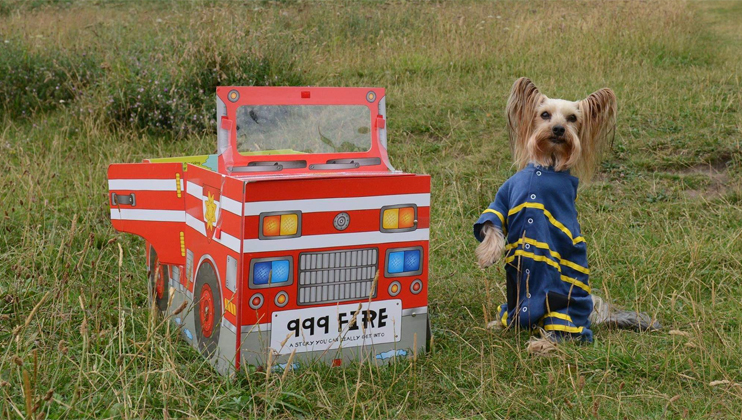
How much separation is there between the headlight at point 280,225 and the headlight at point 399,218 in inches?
16.3

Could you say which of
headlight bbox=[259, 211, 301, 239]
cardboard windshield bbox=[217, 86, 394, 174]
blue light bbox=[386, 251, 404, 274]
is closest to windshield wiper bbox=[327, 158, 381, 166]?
cardboard windshield bbox=[217, 86, 394, 174]

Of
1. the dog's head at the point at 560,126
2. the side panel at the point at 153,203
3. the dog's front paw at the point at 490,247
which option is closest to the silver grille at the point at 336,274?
the dog's front paw at the point at 490,247

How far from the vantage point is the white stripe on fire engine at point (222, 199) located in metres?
3.19

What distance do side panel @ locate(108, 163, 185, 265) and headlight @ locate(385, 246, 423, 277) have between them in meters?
1.12

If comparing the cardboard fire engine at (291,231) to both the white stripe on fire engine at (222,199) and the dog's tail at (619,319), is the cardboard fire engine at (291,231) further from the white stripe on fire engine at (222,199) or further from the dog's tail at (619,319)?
the dog's tail at (619,319)

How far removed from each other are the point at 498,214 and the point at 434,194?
2503mm

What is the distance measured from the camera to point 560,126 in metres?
3.79

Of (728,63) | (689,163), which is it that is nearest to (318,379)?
(689,163)

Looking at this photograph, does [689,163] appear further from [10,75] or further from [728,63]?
[10,75]

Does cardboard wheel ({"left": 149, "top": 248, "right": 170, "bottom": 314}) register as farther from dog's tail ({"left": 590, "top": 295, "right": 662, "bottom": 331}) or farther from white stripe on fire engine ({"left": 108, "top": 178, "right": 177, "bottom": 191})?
dog's tail ({"left": 590, "top": 295, "right": 662, "bottom": 331})

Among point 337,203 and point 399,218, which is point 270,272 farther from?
point 399,218

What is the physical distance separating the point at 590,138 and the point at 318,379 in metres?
1.89

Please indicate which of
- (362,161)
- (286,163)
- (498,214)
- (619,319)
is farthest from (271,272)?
(619,319)

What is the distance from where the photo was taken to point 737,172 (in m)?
6.44
